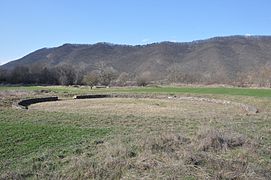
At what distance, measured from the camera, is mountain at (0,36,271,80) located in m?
112

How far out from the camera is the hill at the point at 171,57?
108 meters

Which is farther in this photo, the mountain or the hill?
the mountain

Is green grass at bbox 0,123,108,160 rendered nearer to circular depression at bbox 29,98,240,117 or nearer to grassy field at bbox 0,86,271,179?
grassy field at bbox 0,86,271,179

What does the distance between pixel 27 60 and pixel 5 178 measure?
5488 inches

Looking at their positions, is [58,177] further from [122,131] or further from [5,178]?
[122,131]

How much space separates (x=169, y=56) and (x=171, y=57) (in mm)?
1060

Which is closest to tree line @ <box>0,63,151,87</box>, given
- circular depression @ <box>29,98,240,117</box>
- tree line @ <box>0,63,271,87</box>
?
tree line @ <box>0,63,271,87</box>

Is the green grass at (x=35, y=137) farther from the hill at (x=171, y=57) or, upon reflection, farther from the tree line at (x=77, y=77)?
the hill at (x=171, y=57)

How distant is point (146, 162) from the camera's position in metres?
9.15

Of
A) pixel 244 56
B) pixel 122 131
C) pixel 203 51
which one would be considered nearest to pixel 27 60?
pixel 203 51

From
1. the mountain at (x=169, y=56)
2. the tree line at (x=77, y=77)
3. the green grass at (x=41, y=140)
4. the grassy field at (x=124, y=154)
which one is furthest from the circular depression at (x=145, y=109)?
the mountain at (x=169, y=56)

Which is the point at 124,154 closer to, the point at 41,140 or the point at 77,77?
the point at 41,140

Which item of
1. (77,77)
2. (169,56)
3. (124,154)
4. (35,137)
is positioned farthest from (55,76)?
(124,154)

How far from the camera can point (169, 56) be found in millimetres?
135000
